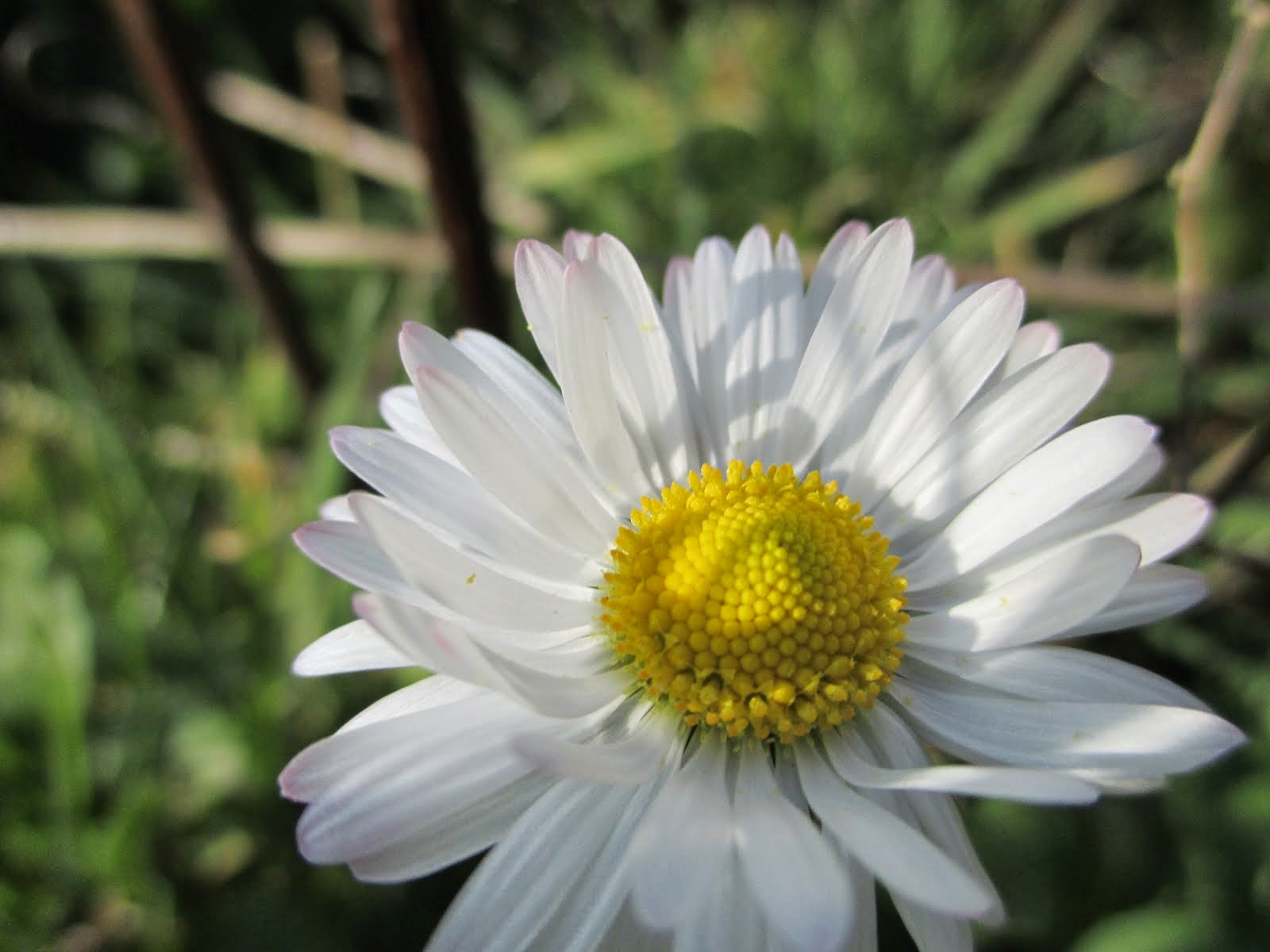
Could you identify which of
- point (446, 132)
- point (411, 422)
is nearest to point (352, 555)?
point (411, 422)

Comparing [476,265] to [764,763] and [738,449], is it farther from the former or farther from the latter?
[764,763]

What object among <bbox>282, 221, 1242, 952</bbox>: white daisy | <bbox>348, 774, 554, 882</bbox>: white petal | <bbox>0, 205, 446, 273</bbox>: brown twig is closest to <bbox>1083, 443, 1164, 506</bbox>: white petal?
<bbox>282, 221, 1242, 952</bbox>: white daisy

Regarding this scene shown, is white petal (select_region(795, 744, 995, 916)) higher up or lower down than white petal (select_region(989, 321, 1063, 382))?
lower down

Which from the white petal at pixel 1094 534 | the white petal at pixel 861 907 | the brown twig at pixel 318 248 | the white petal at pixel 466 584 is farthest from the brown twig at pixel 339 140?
the white petal at pixel 861 907

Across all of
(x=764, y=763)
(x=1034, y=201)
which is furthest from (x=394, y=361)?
(x=1034, y=201)

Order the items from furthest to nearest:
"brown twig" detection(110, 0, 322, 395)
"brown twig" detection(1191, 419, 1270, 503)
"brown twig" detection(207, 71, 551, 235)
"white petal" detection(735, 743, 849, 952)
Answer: "brown twig" detection(207, 71, 551, 235) < "brown twig" detection(110, 0, 322, 395) < "brown twig" detection(1191, 419, 1270, 503) < "white petal" detection(735, 743, 849, 952)

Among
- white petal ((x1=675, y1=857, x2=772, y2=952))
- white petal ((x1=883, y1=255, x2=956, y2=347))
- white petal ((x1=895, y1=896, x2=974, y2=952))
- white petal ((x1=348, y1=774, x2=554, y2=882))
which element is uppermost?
white petal ((x1=883, y1=255, x2=956, y2=347))

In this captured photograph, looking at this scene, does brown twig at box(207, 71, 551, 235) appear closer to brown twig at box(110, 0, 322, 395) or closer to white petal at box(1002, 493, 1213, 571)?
brown twig at box(110, 0, 322, 395)
